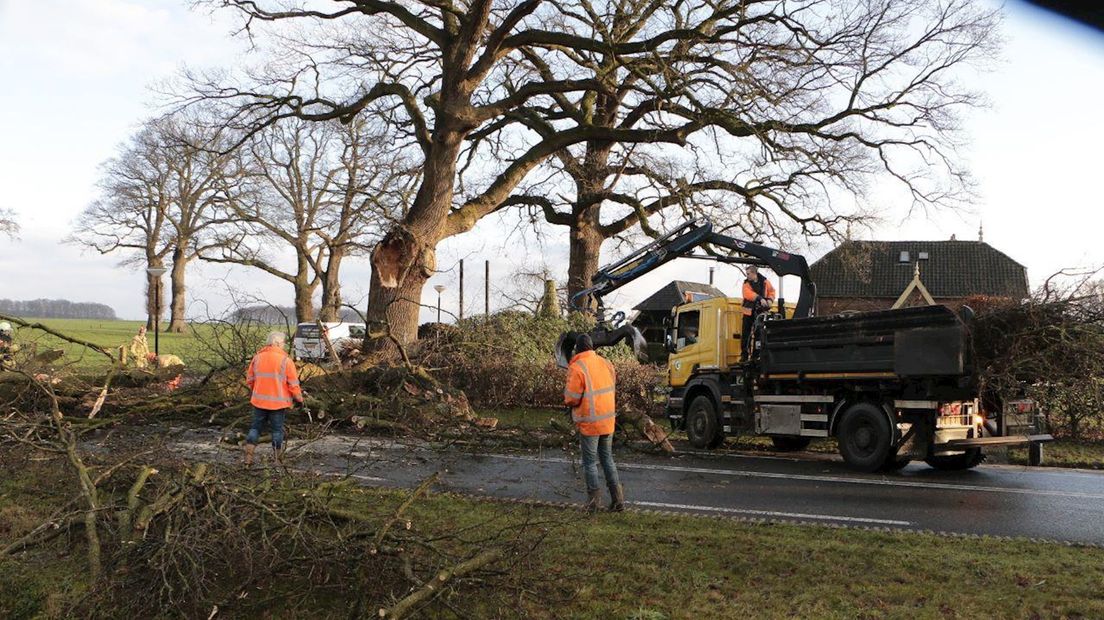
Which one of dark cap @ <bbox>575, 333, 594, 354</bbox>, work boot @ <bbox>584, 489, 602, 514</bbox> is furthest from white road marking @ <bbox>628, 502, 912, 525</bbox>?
dark cap @ <bbox>575, 333, 594, 354</bbox>

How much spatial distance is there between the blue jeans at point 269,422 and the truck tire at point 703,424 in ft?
23.0

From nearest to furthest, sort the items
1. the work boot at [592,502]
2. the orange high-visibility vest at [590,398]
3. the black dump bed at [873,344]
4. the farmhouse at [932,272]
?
the work boot at [592,502], the orange high-visibility vest at [590,398], the black dump bed at [873,344], the farmhouse at [932,272]

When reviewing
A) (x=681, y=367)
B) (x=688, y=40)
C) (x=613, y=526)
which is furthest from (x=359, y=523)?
(x=688, y=40)

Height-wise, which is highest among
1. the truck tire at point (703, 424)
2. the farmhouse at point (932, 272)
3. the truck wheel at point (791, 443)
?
the farmhouse at point (932, 272)

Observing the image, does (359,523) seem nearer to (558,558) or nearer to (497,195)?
(558,558)

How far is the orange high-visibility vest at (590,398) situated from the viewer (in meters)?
8.98

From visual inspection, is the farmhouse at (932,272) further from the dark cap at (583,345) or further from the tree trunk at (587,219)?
the dark cap at (583,345)

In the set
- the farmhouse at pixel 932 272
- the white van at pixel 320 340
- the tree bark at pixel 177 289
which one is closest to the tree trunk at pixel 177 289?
the tree bark at pixel 177 289

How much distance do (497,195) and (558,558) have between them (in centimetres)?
1571

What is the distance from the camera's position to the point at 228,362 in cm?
1480

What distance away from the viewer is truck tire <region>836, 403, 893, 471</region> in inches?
484

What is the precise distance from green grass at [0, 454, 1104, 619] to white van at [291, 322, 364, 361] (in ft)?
26.8

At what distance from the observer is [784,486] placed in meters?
11.1

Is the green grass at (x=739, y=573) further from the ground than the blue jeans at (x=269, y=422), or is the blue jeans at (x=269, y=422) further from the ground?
the blue jeans at (x=269, y=422)
